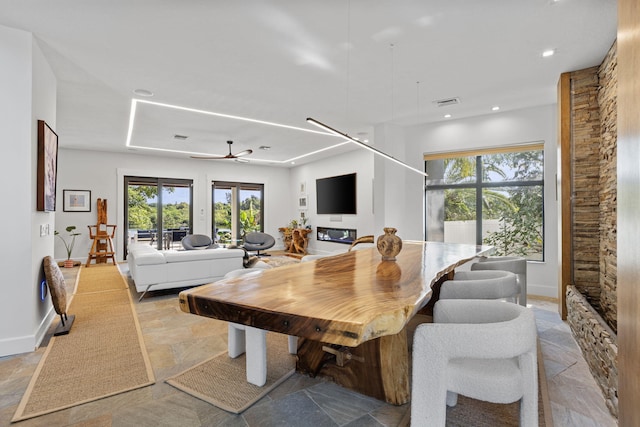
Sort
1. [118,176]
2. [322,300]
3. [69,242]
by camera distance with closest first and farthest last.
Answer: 1. [322,300]
2. [69,242]
3. [118,176]

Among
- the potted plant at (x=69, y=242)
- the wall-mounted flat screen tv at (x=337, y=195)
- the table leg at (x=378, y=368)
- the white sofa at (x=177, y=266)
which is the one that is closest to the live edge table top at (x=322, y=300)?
the table leg at (x=378, y=368)

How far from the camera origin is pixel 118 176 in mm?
7520

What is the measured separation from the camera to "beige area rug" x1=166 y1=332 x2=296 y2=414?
1.96 m

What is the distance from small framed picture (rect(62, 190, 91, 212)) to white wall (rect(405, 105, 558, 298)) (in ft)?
23.9

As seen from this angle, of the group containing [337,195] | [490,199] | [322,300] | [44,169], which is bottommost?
[322,300]

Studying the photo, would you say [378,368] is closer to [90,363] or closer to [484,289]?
[484,289]

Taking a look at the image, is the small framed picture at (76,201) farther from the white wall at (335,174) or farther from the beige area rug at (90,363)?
the white wall at (335,174)

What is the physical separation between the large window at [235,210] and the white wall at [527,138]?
5.69m

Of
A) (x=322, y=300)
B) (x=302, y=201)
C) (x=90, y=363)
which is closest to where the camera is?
(x=322, y=300)

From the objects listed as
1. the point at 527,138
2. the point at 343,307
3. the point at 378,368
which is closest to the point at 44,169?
the point at 343,307

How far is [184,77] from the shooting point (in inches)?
136

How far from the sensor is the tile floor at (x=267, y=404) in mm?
1770

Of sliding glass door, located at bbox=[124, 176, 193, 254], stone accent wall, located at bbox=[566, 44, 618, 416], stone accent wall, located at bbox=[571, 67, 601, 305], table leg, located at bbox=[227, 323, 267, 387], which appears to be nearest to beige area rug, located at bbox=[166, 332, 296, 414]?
table leg, located at bbox=[227, 323, 267, 387]

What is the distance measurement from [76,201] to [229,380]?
23.1 ft
